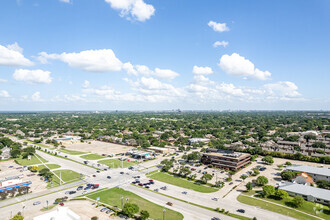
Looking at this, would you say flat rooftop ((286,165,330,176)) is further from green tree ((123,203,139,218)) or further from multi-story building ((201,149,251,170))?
green tree ((123,203,139,218))

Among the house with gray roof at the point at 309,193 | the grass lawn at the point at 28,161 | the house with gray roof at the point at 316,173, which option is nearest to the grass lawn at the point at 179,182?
the house with gray roof at the point at 309,193

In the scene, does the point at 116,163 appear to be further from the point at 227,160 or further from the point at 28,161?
the point at 227,160

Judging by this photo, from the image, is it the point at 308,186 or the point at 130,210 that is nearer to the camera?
the point at 130,210

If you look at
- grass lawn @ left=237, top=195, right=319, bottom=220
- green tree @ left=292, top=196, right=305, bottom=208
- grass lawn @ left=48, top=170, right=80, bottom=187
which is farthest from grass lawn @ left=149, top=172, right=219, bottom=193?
grass lawn @ left=48, top=170, right=80, bottom=187

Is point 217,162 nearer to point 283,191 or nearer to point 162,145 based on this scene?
point 283,191

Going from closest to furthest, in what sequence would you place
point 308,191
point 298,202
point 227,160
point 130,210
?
point 130,210 → point 298,202 → point 308,191 → point 227,160

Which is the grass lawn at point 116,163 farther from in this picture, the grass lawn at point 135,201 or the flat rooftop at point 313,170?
the flat rooftop at point 313,170

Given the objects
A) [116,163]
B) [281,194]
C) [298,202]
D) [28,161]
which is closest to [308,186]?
[281,194]
